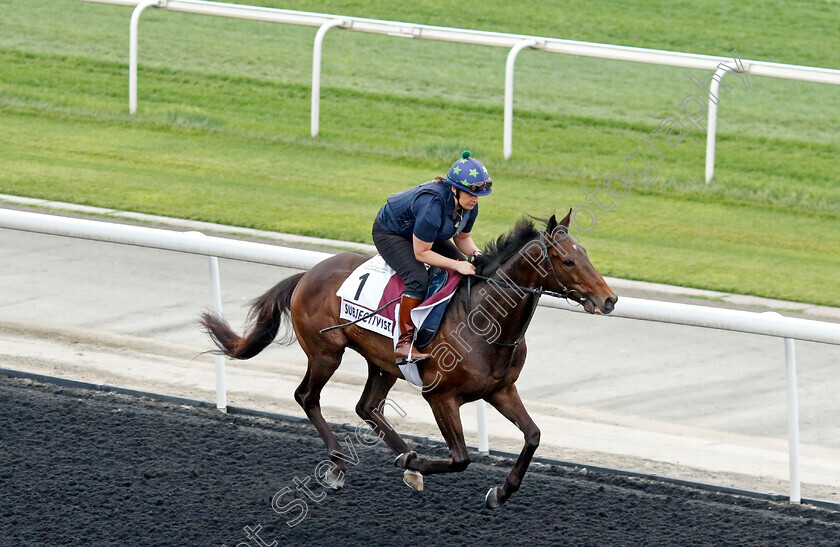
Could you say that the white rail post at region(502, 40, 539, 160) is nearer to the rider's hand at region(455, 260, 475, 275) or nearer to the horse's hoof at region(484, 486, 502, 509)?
the rider's hand at region(455, 260, 475, 275)

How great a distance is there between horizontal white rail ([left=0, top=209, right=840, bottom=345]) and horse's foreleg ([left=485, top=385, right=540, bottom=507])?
22.6 inches

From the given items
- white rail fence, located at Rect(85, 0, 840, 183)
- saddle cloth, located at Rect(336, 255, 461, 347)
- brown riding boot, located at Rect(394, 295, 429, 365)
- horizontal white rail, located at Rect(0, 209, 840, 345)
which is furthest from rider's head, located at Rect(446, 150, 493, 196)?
white rail fence, located at Rect(85, 0, 840, 183)

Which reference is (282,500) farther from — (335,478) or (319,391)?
(319,391)

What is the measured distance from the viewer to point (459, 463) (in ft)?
19.3

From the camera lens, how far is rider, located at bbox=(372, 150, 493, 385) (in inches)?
230

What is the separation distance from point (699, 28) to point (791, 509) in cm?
1470

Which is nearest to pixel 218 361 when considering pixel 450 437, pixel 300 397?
pixel 300 397

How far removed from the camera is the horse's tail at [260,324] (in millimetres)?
6652

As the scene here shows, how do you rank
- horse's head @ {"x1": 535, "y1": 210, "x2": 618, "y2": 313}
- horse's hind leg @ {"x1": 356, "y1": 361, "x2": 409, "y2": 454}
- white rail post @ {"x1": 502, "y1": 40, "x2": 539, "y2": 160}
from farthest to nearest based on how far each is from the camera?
white rail post @ {"x1": 502, "y1": 40, "x2": 539, "y2": 160}
horse's hind leg @ {"x1": 356, "y1": 361, "x2": 409, "y2": 454}
horse's head @ {"x1": 535, "y1": 210, "x2": 618, "y2": 313}

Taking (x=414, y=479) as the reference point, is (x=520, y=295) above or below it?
above

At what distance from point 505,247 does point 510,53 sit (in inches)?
297

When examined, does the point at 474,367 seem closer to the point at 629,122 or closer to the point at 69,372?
the point at 69,372

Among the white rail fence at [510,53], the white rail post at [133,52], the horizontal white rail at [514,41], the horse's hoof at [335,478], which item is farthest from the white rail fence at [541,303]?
the white rail post at [133,52]

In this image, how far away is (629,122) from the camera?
15406 millimetres
